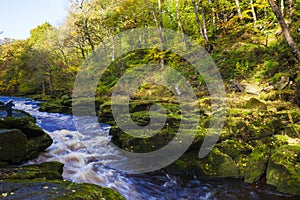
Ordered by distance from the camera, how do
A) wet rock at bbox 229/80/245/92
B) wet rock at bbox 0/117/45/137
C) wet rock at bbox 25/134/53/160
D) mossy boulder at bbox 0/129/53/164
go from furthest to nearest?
wet rock at bbox 229/80/245/92
wet rock at bbox 0/117/45/137
wet rock at bbox 25/134/53/160
mossy boulder at bbox 0/129/53/164

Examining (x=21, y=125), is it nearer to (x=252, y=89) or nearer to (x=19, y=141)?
(x=19, y=141)

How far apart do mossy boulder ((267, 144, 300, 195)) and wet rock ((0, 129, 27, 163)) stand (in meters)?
6.00

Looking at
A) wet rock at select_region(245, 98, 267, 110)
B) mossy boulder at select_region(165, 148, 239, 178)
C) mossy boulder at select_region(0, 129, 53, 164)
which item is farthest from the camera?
wet rock at select_region(245, 98, 267, 110)

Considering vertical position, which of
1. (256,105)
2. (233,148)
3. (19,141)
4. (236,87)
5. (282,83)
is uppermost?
(282,83)

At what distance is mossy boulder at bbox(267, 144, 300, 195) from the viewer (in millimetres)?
4256

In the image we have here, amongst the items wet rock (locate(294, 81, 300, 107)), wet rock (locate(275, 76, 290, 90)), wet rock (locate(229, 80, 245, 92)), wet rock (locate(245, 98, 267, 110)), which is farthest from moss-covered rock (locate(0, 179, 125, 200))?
wet rock (locate(229, 80, 245, 92))

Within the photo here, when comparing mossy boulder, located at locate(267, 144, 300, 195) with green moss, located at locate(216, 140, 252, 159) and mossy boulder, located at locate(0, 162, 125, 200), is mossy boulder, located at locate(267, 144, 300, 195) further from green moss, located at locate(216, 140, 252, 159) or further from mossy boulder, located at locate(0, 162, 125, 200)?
mossy boulder, located at locate(0, 162, 125, 200)

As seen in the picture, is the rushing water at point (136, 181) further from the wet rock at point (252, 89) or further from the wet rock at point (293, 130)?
the wet rock at point (252, 89)

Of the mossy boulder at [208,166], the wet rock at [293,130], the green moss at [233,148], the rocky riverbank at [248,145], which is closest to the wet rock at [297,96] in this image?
the rocky riverbank at [248,145]

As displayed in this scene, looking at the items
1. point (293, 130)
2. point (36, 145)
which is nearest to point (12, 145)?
point (36, 145)

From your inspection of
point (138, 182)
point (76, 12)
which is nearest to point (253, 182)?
point (138, 182)

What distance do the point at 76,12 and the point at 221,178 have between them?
23.4m

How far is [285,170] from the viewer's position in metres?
4.45

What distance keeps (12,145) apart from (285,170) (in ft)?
20.7
